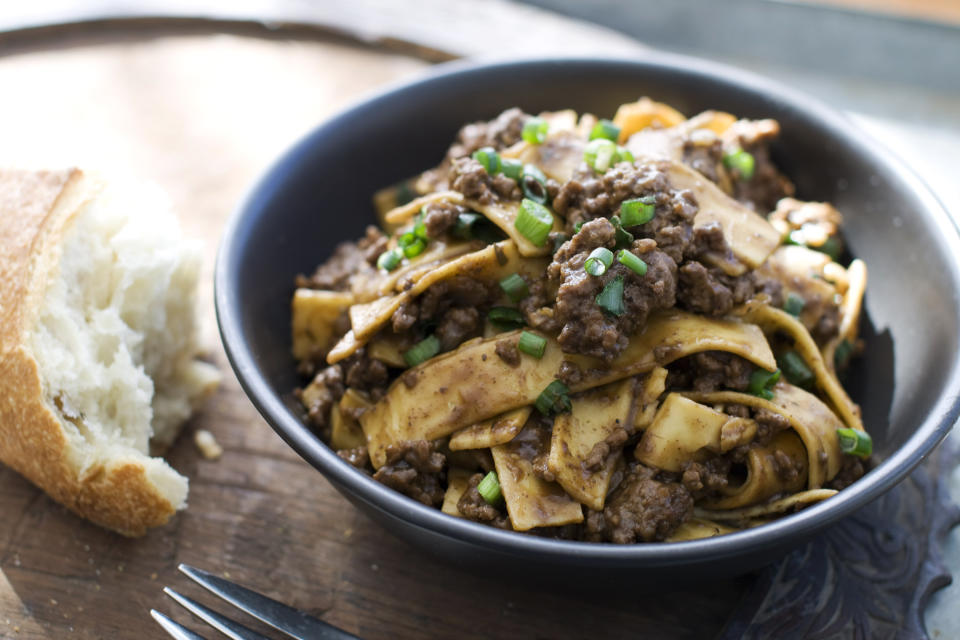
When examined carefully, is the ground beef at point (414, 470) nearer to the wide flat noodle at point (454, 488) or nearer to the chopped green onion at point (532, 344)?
the wide flat noodle at point (454, 488)

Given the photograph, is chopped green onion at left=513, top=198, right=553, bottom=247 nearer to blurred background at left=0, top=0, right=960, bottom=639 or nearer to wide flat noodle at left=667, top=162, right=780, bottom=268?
wide flat noodle at left=667, top=162, right=780, bottom=268

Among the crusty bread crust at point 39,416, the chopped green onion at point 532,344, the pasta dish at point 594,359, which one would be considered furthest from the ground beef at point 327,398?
the chopped green onion at point 532,344

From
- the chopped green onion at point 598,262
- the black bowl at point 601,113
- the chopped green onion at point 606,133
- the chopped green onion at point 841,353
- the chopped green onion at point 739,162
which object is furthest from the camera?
the chopped green onion at point 739,162

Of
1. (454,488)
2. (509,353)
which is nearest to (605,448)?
(509,353)

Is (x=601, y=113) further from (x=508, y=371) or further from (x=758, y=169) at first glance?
(x=508, y=371)

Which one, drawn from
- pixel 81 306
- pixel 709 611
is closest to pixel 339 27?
pixel 81 306

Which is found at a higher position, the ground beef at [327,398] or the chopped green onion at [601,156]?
the chopped green onion at [601,156]

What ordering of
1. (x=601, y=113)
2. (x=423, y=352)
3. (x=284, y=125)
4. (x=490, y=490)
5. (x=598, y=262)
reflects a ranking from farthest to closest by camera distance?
(x=284, y=125) → (x=601, y=113) → (x=423, y=352) → (x=490, y=490) → (x=598, y=262)
